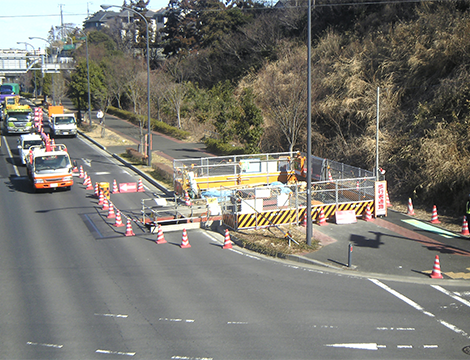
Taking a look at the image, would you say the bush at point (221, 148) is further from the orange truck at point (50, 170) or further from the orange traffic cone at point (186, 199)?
the orange truck at point (50, 170)

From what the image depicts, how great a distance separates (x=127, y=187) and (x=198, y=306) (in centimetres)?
1454

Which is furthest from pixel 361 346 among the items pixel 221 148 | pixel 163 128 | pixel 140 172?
pixel 163 128

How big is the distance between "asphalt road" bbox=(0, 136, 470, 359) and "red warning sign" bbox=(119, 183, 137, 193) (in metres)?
7.25

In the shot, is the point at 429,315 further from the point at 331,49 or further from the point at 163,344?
the point at 331,49

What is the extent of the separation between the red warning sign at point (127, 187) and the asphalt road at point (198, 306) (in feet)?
23.8

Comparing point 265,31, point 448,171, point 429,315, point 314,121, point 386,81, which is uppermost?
point 265,31

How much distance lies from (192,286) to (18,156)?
27.9 metres

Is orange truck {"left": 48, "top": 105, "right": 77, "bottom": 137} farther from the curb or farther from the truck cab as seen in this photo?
the truck cab

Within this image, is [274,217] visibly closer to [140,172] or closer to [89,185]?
[89,185]

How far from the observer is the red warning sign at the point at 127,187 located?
2488 cm

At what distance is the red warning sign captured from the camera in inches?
979

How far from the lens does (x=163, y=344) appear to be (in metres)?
9.55

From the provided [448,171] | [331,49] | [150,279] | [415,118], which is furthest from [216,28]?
[150,279]

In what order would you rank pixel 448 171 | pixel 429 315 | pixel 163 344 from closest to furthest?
pixel 163 344 → pixel 429 315 → pixel 448 171
